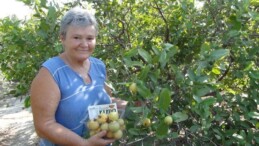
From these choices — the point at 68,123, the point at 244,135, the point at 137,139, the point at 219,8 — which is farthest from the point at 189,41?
the point at 68,123

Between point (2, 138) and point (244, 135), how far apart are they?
16.5ft

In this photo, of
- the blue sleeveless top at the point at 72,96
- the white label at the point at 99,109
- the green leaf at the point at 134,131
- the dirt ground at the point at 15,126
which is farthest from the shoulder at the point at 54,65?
the dirt ground at the point at 15,126

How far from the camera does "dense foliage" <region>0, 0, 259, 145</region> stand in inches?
78.0

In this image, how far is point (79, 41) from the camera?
2.05 m

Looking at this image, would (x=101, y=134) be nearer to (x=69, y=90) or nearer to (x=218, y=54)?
(x=69, y=90)

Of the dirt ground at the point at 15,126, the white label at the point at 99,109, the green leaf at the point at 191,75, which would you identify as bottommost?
the dirt ground at the point at 15,126

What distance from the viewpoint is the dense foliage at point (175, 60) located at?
198cm

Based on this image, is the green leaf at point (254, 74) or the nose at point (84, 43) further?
the green leaf at point (254, 74)

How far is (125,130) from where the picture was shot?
216 centimetres

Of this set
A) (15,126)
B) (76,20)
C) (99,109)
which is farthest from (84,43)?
(15,126)

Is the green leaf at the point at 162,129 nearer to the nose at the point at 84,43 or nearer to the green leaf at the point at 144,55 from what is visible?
the green leaf at the point at 144,55

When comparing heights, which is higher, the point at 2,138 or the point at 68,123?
the point at 68,123

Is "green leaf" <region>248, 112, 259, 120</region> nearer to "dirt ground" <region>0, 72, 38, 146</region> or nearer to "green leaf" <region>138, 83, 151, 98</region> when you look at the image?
"green leaf" <region>138, 83, 151, 98</region>

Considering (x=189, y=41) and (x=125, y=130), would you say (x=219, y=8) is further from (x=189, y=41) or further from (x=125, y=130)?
(x=125, y=130)
